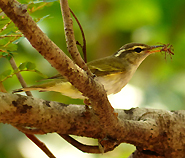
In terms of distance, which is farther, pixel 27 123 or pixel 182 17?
pixel 182 17

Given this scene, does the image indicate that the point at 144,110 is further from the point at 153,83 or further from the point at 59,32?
the point at 59,32

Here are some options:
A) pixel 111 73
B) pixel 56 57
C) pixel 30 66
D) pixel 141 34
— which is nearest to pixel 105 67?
pixel 111 73

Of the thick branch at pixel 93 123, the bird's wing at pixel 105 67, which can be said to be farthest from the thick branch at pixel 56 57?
the bird's wing at pixel 105 67

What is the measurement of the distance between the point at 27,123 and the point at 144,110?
0.75 metres

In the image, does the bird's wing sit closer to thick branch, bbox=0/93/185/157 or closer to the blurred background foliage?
thick branch, bbox=0/93/185/157

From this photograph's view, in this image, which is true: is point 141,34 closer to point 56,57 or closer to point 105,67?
point 105,67

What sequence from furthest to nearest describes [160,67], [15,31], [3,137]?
[160,67], [3,137], [15,31]

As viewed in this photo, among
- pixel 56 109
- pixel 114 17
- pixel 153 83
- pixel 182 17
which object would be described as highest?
pixel 182 17

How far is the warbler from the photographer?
4.34 feet

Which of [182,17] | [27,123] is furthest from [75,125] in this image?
[182,17]

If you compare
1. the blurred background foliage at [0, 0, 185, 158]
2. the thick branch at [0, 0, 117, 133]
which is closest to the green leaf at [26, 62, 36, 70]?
the thick branch at [0, 0, 117, 133]

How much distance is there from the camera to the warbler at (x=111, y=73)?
1.32 metres

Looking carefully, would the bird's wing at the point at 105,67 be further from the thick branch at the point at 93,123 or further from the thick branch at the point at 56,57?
the thick branch at the point at 56,57

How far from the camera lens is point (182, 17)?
3.16 meters
